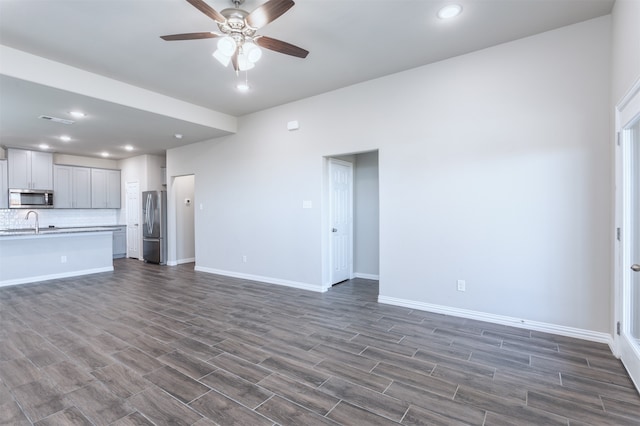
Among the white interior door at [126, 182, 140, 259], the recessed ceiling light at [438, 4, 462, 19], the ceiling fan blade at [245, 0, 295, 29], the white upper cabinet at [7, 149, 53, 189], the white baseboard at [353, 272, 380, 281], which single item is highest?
the recessed ceiling light at [438, 4, 462, 19]

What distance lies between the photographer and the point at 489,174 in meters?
3.36

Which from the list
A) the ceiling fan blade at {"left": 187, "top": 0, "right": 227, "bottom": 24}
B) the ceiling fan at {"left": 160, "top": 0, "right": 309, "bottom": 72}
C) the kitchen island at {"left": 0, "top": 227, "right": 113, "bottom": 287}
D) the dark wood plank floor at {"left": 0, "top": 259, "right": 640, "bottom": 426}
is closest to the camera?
the dark wood plank floor at {"left": 0, "top": 259, "right": 640, "bottom": 426}

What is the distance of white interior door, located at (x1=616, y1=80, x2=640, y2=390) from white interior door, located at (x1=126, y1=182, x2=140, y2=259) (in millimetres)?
9247

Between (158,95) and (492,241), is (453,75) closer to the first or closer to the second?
(492,241)

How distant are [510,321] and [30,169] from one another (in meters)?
9.98

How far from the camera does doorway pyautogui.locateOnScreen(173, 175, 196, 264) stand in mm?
7418

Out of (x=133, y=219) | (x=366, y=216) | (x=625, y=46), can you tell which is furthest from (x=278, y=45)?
(x=133, y=219)

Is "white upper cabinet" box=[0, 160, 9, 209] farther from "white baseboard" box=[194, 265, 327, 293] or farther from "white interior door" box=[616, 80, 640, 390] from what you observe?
"white interior door" box=[616, 80, 640, 390]

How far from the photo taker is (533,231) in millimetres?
3141

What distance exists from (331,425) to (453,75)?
367cm

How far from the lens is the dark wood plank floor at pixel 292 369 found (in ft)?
6.32

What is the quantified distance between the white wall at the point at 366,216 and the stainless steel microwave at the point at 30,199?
7495 mm

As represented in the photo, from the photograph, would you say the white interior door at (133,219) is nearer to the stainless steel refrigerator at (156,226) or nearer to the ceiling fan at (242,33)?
the stainless steel refrigerator at (156,226)

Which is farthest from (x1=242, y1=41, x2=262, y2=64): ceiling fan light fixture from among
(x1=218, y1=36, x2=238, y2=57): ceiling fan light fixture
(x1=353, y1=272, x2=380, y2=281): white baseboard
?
(x1=353, y1=272, x2=380, y2=281): white baseboard
